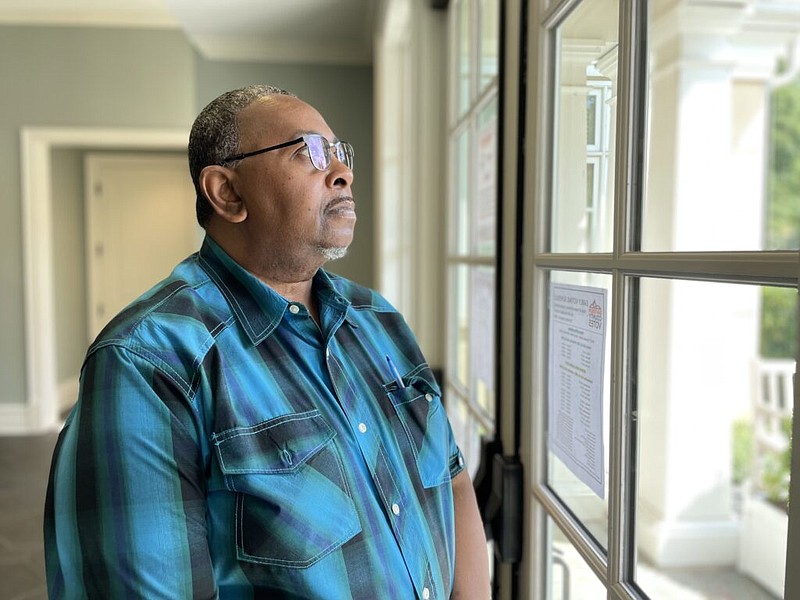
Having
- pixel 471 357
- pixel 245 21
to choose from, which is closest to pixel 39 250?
pixel 245 21

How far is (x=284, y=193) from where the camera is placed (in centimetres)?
80

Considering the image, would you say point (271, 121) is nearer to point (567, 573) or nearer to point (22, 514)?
point (567, 573)

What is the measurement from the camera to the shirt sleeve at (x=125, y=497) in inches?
A: 24.7

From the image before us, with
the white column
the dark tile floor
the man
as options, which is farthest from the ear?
the dark tile floor

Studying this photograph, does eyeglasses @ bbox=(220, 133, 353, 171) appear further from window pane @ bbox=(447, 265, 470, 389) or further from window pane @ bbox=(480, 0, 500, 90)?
window pane @ bbox=(447, 265, 470, 389)

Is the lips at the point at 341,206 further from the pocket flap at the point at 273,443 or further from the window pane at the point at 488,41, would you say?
the window pane at the point at 488,41

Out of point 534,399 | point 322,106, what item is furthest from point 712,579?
point 322,106

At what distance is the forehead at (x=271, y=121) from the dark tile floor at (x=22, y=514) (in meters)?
2.46

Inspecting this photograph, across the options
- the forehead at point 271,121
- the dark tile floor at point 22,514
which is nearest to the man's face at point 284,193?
the forehead at point 271,121

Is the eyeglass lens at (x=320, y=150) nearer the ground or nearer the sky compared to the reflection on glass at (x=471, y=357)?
nearer the sky

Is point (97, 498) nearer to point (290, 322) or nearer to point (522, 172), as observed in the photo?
point (290, 322)

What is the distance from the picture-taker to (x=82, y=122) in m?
4.36

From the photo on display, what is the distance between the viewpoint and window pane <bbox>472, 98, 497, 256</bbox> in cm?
131

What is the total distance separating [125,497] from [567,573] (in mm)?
620
